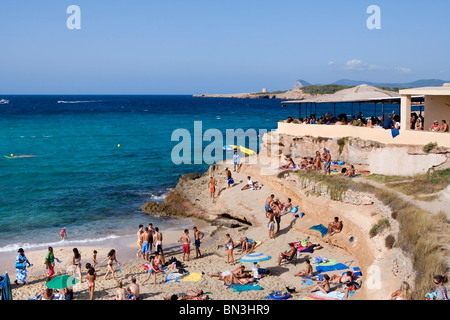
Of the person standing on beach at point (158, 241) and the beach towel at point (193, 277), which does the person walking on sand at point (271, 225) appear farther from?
the person standing on beach at point (158, 241)

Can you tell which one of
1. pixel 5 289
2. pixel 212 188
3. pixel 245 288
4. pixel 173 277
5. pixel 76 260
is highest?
pixel 212 188

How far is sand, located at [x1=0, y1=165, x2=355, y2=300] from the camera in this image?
1359cm

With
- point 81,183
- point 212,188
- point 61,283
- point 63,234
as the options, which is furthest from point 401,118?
point 81,183

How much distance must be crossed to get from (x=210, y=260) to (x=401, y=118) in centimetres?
1110

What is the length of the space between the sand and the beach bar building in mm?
5111

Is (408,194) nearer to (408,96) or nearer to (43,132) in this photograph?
Answer: (408,96)

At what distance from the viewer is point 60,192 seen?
94.7ft

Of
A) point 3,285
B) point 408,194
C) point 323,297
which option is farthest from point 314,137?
point 3,285

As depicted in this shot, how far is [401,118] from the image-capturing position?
2050cm

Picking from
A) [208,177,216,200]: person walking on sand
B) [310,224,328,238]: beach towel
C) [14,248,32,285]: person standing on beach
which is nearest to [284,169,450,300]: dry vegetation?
[310,224,328,238]: beach towel

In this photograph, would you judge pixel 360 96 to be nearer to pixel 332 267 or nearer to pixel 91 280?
pixel 332 267

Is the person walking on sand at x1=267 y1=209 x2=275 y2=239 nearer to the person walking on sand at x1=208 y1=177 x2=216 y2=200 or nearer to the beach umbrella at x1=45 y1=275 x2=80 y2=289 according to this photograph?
the person walking on sand at x1=208 y1=177 x2=216 y2=200

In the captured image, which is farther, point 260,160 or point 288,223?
point 260,160

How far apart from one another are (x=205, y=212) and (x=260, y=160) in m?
5.61
